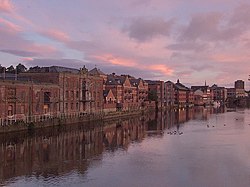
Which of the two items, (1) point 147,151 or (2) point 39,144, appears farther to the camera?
(2) point 39,144

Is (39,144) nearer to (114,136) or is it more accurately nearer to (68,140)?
(68,140)

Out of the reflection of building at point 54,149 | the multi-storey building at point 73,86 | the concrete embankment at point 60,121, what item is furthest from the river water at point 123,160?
the multi-storey building at point 73,86

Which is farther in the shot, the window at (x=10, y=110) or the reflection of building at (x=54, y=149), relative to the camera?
the window at (x=10, y=110)

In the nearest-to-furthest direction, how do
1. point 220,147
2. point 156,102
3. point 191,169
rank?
point 191,169 → point 220,147 → point 156,102

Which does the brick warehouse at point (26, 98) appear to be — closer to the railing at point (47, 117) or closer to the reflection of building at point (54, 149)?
the railing at point (47, 117)

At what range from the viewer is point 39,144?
115ft

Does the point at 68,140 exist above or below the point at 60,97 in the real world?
below

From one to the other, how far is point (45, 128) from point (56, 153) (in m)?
17.2

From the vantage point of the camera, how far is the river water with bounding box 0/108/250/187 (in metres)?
21.9

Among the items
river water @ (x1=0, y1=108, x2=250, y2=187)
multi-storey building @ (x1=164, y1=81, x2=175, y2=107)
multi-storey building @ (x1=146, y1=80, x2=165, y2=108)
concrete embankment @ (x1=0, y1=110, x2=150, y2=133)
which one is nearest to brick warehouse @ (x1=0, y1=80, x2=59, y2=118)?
concrete embankment @ (x1=0, y1=110, x2=150, y2=133)

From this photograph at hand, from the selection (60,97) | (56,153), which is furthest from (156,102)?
(56,153)

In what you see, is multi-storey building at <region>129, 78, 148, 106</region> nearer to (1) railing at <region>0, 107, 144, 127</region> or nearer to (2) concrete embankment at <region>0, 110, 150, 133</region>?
(2) concrete embankment at <region>0, 110, 150, 133</region>

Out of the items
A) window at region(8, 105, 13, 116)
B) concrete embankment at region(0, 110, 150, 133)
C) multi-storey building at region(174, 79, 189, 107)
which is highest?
multi-storey building at region(174, 79, 189, 107)

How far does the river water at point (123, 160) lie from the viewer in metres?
21.9
